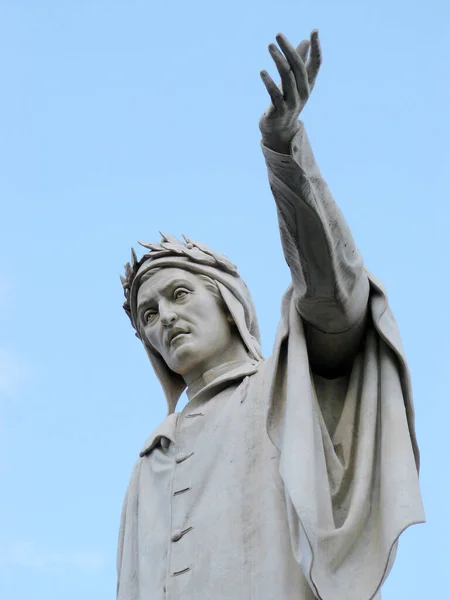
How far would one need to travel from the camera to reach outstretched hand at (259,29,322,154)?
8875 mm

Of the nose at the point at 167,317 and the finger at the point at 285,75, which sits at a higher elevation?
the finger at the point at 285,75

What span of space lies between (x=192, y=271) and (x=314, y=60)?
270cm

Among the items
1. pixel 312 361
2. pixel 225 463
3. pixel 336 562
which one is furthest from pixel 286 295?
pixel 336 562

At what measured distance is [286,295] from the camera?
32.6 ft

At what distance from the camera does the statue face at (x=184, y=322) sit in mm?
11047

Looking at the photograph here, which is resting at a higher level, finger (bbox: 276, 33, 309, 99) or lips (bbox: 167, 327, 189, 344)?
finger (bbox: 276, 33, 309, 99)

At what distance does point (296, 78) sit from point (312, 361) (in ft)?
6.33

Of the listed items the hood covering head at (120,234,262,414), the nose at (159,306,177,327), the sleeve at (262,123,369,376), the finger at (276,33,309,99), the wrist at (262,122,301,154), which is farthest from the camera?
the hood covering head at (120,234,262,414)

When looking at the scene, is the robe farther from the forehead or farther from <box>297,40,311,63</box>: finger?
the forehead

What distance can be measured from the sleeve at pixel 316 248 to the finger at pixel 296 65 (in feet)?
1.12

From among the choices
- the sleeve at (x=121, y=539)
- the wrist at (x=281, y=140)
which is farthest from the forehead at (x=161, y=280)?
the wrist at (x=281, y=140)

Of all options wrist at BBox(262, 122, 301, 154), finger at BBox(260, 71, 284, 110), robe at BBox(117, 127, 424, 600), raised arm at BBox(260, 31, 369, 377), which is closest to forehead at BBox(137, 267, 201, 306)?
robe at BBox(117, 127, 424, 600)

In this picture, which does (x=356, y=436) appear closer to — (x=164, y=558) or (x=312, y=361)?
(x=312, y=361)

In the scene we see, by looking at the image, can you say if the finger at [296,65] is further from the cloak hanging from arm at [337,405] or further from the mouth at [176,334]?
the mouth at [176,334]
